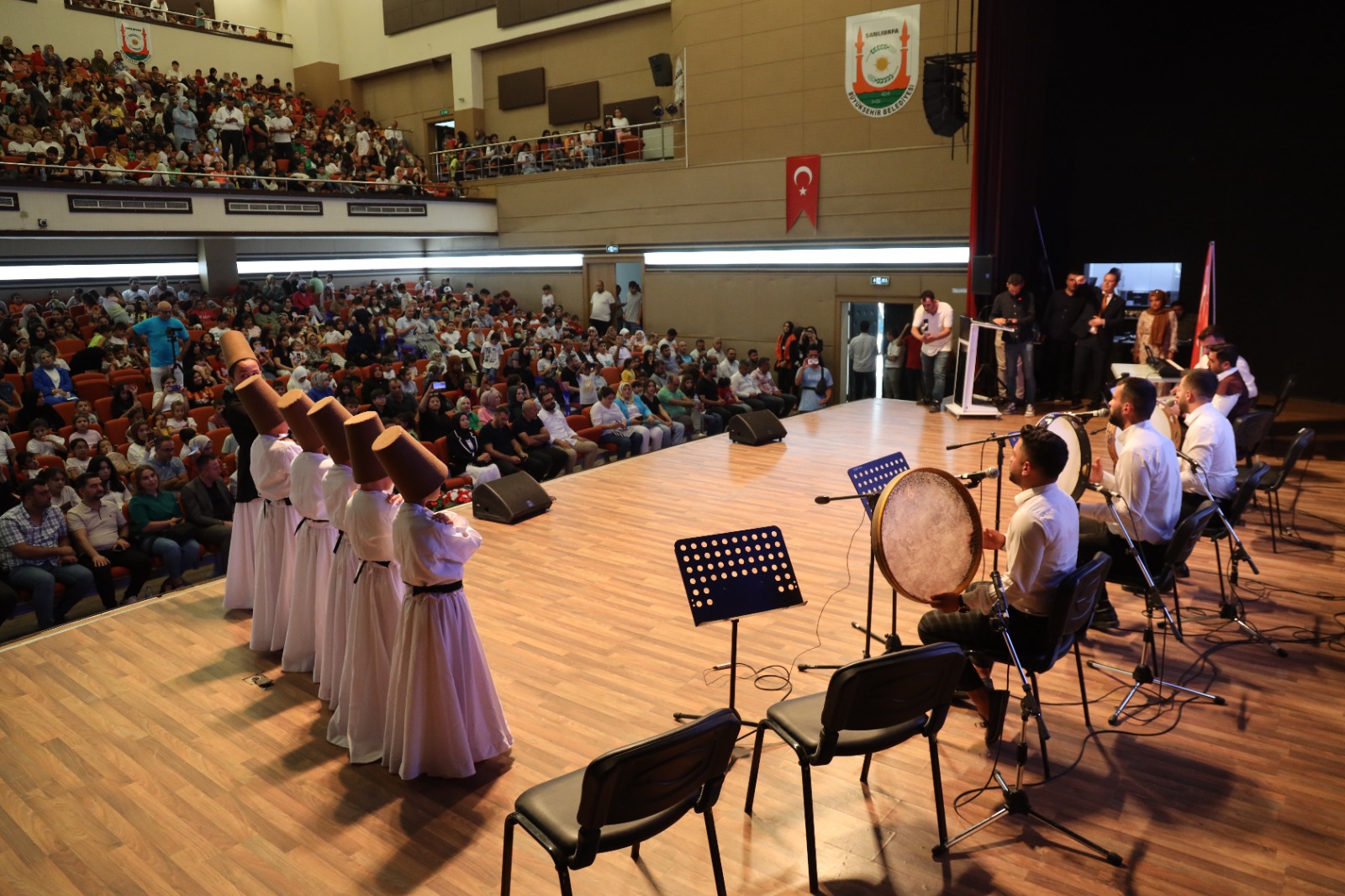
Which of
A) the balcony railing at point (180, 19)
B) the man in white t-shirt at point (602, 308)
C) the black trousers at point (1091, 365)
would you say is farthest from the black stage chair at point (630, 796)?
the balcony railing at point (180, 19)

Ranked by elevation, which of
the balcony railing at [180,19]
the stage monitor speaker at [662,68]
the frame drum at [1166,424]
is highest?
the balcony railing at [180,19]

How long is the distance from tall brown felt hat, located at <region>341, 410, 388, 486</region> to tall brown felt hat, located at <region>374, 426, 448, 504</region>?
0.14m

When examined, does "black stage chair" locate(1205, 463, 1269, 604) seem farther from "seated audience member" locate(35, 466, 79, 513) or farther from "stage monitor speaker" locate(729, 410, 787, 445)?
"seated audience member" locate(35, 466, 79, 513)

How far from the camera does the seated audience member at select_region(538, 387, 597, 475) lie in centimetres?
963

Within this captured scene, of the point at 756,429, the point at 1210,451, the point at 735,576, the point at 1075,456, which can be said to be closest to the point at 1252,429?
the point at 1210,451

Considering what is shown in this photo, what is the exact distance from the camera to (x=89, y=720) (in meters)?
4.44

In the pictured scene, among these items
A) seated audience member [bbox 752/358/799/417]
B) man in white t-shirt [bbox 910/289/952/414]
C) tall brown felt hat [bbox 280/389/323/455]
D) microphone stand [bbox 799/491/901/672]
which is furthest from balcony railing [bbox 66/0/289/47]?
microphone stand [bbox 799/491/901/672]

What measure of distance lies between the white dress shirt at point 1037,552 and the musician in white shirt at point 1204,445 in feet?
7.63

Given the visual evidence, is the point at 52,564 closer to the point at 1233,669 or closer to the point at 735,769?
the point at 735,769

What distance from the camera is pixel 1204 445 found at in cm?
555

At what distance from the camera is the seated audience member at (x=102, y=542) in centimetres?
613

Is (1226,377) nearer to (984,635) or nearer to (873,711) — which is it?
(984,635)

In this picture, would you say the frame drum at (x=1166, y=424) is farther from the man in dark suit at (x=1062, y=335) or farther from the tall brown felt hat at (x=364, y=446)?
the man in dark suit at (x=1062, y=335)

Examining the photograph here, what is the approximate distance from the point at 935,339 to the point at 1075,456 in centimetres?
717
